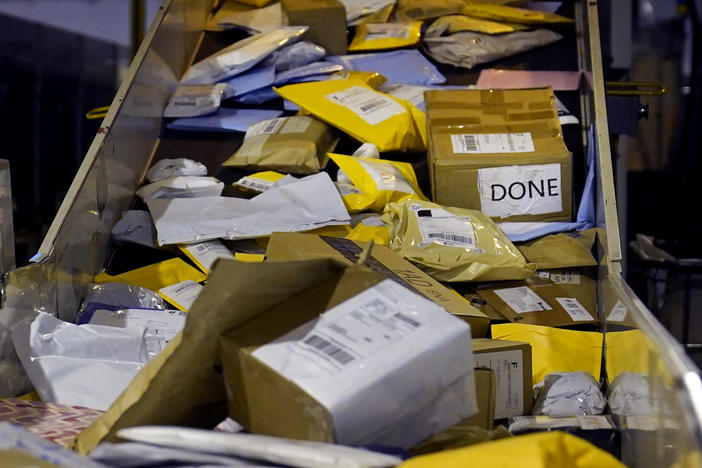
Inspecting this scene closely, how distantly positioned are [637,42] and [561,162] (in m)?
5.62

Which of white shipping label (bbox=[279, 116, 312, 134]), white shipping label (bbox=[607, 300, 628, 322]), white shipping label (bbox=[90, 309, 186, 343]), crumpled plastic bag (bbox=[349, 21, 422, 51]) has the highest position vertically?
crumpled plastic bag (bbox=[349, 21, 422, 51])

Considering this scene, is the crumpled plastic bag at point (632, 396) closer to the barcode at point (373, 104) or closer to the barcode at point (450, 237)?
the barcode at point (450, 237)

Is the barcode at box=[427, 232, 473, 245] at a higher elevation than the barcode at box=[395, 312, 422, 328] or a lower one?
lower

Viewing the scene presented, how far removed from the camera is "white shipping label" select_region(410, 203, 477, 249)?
2004 mm

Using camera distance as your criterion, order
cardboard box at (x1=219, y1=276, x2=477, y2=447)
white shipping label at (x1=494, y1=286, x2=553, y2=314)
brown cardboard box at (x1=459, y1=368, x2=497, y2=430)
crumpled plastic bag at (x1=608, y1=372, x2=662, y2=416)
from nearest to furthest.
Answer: cardboard box at (x1=219, y1=276, x2=477, y2=447)
crumpled plastic bag at (x1=608, y1=372, x2=662, y2=416)
brown cardboard box at (x1=459, y1=368, x2=497, y2=430)
white shipping label at (x1=494, y1=286, x2=553, y2=314)

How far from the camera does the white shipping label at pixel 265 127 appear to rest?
8.45 feet

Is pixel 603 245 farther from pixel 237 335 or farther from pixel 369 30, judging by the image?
pixel 369 30

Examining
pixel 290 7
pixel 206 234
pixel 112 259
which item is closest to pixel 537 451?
pixel 206 234

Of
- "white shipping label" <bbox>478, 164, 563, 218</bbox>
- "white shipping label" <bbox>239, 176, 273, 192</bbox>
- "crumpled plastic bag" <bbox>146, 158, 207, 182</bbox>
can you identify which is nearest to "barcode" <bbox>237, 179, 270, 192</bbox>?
"white shipping label" <bbox>239, 176, 273, 192</bbox>

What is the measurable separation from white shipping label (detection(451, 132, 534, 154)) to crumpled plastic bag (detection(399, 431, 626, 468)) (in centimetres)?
137

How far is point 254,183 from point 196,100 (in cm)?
55

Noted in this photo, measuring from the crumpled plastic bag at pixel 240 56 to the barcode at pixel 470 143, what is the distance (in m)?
0.87

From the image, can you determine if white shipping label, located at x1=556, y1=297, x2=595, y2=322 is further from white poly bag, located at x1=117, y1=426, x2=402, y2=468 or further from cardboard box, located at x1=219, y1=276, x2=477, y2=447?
white poly bag, located at x1=117, y1=426, x2=402, y2=468

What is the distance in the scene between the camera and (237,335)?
3.89 feet
